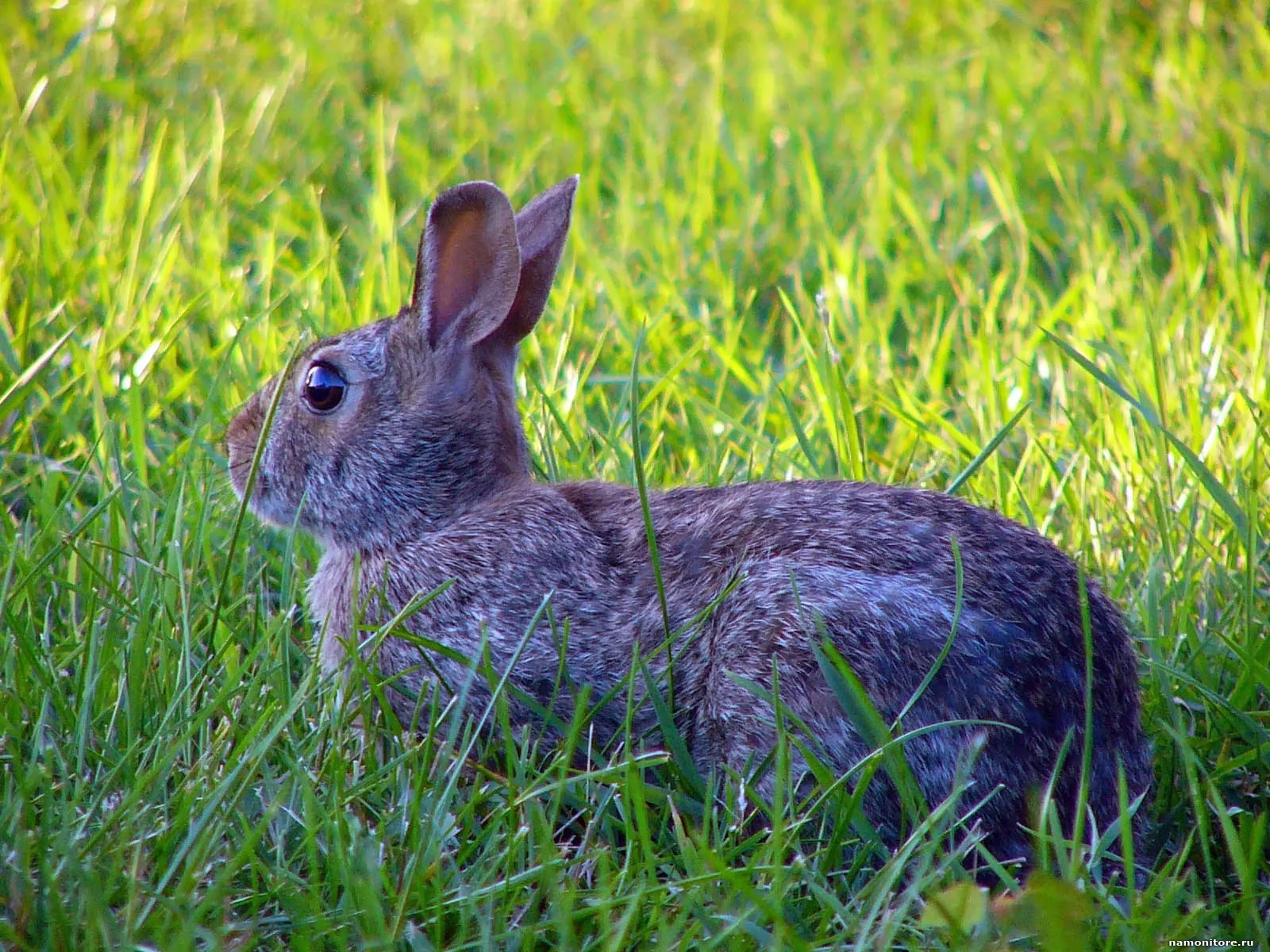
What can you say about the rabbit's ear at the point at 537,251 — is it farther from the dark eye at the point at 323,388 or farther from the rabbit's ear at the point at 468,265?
the dark eye at the point at 323,388

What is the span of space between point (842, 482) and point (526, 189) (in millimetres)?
3112

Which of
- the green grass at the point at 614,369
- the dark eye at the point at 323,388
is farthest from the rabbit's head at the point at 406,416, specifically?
the green grass at the point at 614,369

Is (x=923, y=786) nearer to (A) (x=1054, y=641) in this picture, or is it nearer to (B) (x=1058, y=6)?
(A) (x=1054, y=641)

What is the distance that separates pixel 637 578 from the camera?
3.42 metres

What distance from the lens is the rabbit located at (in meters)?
2.94

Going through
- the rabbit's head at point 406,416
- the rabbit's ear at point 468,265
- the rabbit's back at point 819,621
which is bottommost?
the rabbit's back at point 819,621

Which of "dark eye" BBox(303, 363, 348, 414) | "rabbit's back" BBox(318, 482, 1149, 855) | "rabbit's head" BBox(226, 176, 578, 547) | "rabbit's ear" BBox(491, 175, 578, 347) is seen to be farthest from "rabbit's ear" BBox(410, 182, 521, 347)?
"rabbit's back" BBox(318, 482, 1149, 855)

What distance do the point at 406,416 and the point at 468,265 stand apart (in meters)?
0.45

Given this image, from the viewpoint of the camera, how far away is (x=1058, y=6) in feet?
25.1

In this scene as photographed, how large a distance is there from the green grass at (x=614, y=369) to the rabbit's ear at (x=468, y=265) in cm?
46

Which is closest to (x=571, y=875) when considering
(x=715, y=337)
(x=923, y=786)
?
(x=923, y=786)

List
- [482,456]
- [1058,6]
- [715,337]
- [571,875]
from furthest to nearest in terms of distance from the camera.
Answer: [1058,6]
[715,337]
[482,456]
[571,875]

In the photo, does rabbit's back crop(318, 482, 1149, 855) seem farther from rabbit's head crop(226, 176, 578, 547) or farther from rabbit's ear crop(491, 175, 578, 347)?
rabbit's ear crop(491, 175, 578, 347)

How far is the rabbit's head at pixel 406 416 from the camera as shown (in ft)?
12.6
